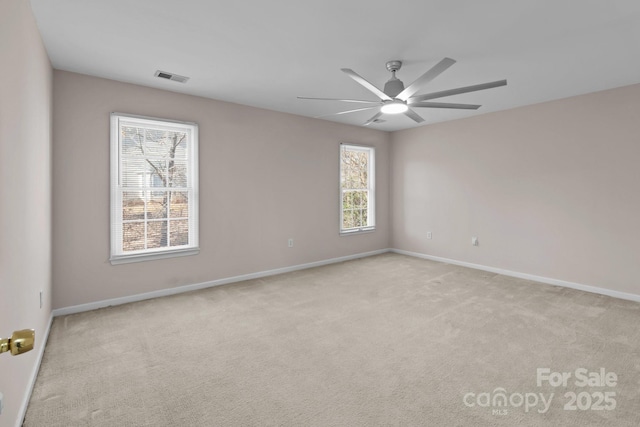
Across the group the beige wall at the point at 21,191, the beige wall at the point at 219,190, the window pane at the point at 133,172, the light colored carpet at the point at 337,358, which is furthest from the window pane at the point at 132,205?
the light colored carpet at the point at 337,358

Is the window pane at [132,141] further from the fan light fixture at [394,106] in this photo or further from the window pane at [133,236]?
the fan light fixture at [394,106]

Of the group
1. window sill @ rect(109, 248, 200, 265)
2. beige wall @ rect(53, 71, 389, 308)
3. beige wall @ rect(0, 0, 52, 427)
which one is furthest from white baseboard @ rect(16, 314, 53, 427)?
window sill @ rect(109, 248, 200, 265)

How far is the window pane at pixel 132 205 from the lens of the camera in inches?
147

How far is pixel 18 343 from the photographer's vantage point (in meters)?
0.85

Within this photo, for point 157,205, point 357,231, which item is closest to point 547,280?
point 357,231

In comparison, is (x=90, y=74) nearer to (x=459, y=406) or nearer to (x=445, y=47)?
(x=445, y=47)

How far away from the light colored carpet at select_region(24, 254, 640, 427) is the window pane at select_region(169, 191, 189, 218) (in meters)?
1.03

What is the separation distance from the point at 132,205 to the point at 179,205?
1.74 feet

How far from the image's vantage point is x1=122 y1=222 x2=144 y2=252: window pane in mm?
3742

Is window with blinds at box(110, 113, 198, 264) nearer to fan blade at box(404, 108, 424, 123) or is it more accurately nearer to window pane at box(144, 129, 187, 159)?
window pane at box(144, 129, 187, 159)

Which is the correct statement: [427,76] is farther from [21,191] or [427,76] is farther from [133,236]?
[133,236]

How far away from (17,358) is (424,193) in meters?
5.74

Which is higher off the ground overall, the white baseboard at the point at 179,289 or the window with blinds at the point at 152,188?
the window with blinds at the point at 152,188

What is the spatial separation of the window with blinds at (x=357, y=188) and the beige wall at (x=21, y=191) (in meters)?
4.17
